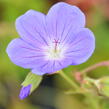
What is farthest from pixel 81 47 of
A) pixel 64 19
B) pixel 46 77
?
pixel 46 77

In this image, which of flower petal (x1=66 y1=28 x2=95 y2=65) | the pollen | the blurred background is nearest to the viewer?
flower petal (x1=66 y1=28 x2=95 y2=65)

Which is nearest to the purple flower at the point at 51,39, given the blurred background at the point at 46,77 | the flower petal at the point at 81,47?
the flower petal at the point at 81,47

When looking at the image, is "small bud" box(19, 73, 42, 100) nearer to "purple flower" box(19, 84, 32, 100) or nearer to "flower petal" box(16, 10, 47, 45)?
"purple flower" box(19, 84, 32, 100)

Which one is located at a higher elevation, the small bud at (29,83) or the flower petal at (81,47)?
the flower petal at (81,47)

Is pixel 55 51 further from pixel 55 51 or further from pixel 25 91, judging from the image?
pixel 25 91

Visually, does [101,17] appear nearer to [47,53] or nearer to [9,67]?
[9,67]

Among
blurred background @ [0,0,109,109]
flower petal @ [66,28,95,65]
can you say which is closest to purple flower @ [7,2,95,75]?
flower petal @ [66,28,95,65]

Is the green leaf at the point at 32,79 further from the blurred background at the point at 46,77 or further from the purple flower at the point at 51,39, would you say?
the blurred background at the point at 46,77
